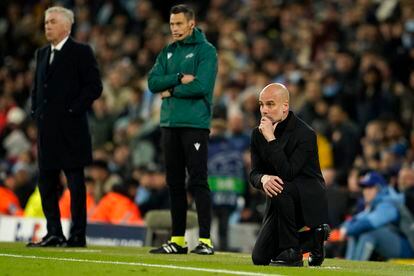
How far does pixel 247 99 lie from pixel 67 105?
804 cm

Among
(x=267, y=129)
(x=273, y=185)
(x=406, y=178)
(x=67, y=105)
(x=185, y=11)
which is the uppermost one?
(x=185, y=11)

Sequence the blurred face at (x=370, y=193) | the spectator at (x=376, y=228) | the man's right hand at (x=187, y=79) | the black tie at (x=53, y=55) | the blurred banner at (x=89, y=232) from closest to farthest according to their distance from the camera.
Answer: the man's right hand at (x=187, y=79)
the black tie at (x=53, y=55)
the spectator at (x=376, y=228)
the blurred face at (x=370, y=193)
the blurred banner at (x=89, y=232)

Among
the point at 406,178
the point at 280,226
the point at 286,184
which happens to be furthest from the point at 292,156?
the point at 406,178

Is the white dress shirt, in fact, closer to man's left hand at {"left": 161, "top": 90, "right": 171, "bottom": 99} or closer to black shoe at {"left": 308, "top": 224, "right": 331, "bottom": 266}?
man's left hand at {"left": 161, "top": 90, "right": 171, "bottom": 99}

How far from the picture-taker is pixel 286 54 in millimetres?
21109

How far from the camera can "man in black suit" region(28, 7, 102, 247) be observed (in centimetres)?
1156

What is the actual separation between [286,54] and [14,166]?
5.16 meters

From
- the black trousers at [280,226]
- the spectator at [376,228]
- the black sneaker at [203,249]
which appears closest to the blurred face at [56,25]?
the black sneaker at [203,249]

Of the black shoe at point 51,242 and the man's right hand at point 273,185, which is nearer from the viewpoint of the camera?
the man's right hand at point 273,185

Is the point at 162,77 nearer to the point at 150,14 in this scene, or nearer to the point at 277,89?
the point at 277,89

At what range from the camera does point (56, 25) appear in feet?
38.2

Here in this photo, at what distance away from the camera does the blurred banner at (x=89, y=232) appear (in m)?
15.4

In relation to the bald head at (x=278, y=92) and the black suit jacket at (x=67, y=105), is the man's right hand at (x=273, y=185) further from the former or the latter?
the black suit jacket at (x=67, y=105)

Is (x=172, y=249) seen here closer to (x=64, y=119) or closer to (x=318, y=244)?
(x=64, y=119)
